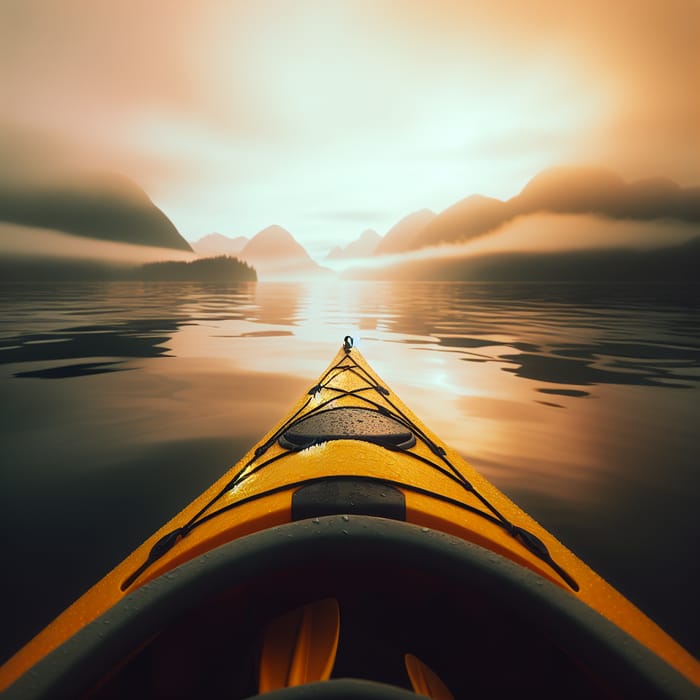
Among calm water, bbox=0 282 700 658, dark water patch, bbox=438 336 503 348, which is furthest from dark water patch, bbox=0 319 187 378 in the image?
dark water patch, bbox=438 336 503 348

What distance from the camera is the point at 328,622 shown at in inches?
47.8

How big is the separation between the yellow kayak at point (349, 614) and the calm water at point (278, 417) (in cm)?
151

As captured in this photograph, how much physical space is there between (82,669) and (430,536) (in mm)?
894

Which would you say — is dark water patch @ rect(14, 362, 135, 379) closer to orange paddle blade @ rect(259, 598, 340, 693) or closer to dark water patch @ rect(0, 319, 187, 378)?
dark water patch @ rect(0, 319, 187, 378)

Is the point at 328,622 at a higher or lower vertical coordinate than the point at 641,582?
higher

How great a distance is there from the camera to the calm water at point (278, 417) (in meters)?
2.75

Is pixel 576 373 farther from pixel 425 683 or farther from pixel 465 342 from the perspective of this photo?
pixel 425 683

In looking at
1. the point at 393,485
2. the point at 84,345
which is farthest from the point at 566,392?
the point at 84,345

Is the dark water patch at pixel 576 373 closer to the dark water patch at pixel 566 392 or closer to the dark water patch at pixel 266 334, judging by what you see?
the dark water patch at pixel 566 392

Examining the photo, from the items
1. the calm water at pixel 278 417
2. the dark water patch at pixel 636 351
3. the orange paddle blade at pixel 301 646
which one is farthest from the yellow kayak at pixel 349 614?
the dark water patch at pixel 636 351

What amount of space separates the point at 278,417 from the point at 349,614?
4.62 m

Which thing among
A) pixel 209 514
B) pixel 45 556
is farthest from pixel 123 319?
pixel 209 514

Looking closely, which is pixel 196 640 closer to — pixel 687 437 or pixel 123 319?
pixel 687 437

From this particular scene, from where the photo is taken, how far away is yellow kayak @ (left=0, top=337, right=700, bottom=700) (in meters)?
0.88
